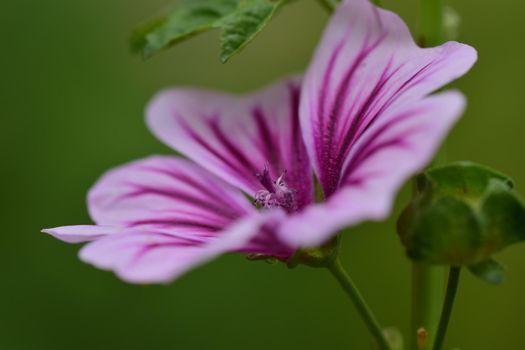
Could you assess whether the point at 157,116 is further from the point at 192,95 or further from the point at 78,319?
the point at 78,319

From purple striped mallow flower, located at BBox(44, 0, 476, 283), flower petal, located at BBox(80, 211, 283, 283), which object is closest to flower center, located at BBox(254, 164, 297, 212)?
purple striped mallow flower, located at BBox(44, 0, 476, 283)

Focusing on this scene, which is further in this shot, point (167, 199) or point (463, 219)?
point (167, 199)

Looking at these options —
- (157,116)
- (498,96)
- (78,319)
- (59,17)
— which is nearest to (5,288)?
(78,319)

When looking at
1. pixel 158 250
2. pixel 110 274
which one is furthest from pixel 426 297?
pixel 110 274

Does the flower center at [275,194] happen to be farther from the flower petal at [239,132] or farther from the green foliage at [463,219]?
the green foliage at [463,219]

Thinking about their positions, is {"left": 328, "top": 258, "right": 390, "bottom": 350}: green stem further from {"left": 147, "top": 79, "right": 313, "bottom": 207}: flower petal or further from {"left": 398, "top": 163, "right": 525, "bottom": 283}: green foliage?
{"left": 147, "top": 79, "right": 313, "bottom": 207}: flower petal

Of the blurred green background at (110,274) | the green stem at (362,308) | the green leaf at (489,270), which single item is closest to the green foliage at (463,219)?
the green leaf at (489,270)

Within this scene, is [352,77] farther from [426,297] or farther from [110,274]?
[110,274]
